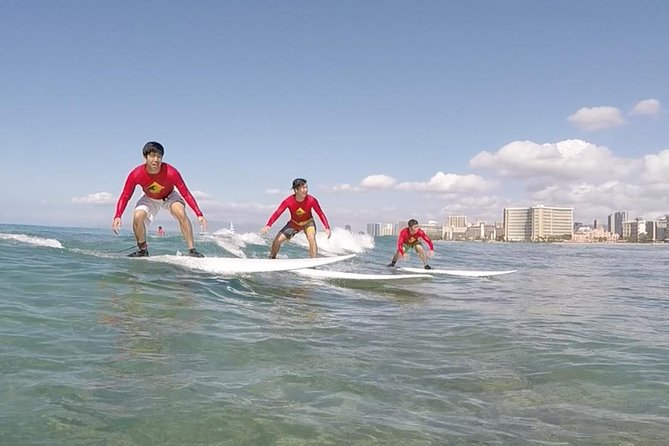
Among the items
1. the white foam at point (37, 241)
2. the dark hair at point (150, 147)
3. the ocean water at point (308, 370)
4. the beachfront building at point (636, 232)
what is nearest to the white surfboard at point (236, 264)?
the ocean water at point (308, 370)

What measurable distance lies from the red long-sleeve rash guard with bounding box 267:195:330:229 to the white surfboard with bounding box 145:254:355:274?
4.96 ft

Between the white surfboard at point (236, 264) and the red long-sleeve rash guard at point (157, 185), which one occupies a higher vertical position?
the red long-sleeve rash guard at point (157, 185)

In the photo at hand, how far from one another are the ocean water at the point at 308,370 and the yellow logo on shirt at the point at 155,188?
200cm

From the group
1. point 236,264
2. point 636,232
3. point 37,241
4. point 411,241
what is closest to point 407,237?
point 411,241

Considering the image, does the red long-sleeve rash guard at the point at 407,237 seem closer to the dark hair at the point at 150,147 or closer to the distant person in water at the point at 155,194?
the distant person in water at the point at 155,194

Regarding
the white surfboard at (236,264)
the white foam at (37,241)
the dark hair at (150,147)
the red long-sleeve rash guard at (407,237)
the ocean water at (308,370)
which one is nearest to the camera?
the ocean water at (308,370)

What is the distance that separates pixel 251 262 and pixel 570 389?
7.18 meters

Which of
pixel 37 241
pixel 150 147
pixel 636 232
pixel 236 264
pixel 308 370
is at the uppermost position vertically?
pixel 636 232

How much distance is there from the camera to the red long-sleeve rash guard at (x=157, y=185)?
29.8ft

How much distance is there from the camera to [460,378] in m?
3.99

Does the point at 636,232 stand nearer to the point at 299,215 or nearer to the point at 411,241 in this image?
the point at 411,241

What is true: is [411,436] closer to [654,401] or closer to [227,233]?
[654,401]

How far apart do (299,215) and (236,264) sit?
2257 mm

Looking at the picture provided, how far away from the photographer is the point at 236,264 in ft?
33.1
